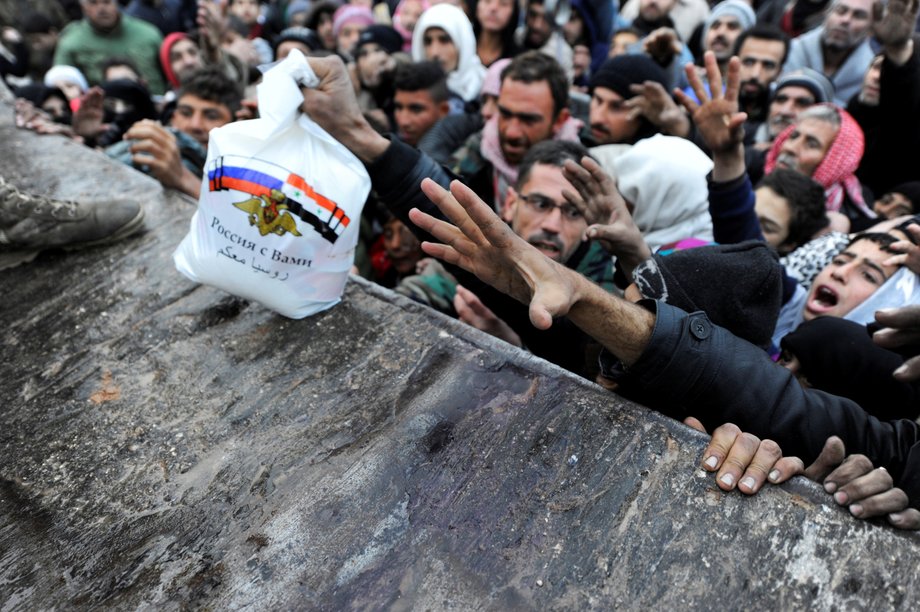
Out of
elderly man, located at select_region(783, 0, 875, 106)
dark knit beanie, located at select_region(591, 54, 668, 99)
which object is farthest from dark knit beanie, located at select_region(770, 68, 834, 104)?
dark knit beanie, located at select_region(591, 54, 668, 99)

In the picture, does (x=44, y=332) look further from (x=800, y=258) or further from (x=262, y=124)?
(x=800, y=258)

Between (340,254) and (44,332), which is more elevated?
(340,254)

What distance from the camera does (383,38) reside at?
5.60m

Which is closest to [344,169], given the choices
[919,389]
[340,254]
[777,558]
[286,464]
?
[340,254]

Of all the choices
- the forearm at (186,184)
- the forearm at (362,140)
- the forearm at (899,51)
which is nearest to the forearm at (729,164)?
the forearm at (362,140)

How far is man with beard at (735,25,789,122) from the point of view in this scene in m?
4.39

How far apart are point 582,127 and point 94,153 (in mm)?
2670

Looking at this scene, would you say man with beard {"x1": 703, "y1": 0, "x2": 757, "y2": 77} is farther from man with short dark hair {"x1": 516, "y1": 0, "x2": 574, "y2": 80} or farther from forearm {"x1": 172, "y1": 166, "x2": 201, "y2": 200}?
forearm {"x1": 172, "y1": 166, "x2": 201, "y2": 200}

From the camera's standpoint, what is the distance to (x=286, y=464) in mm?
1549

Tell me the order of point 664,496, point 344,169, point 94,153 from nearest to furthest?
1. point 664,496
2. point 344,169
3. point 94,153

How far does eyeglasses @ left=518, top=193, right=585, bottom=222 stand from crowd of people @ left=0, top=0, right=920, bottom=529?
0.01 m

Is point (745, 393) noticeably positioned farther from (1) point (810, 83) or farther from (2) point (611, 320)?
(1) point (810, 83)

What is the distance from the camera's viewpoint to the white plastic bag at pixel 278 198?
68.5 inches

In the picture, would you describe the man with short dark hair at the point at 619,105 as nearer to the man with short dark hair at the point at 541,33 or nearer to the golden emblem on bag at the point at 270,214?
the man with short dark hair at the point at 541,33
